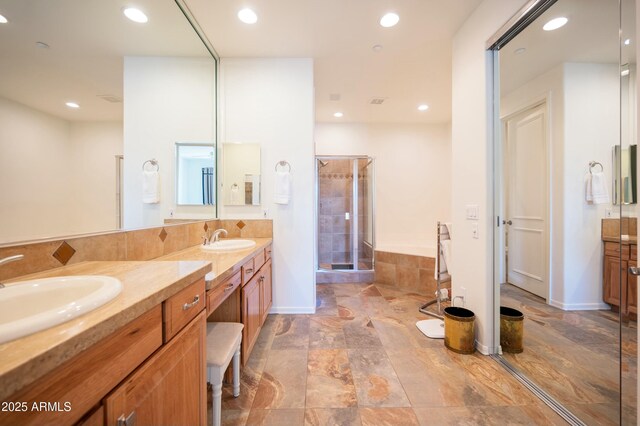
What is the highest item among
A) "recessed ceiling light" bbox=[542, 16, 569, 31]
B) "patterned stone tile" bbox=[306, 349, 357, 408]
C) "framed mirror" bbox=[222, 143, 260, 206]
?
"recessed ceiling light" bbox=[542, 16, 569, 31]

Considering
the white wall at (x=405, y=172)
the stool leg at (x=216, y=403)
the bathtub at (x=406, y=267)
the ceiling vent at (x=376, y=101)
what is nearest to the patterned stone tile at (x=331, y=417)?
the stool leg at (x=216, y=403)

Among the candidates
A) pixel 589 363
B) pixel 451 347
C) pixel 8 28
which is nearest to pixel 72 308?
pixel 8 28

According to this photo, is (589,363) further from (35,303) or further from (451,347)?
(35,303)

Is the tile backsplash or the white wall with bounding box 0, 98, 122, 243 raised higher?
Answer: the white wall with bounding box 0, 98, 122, 243

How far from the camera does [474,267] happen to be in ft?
6.20

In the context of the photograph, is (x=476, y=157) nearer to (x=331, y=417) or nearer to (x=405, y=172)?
(x=331, y=417)

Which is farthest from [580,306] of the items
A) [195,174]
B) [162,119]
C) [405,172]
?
A: [162,119]

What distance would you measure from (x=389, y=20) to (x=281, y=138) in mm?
1391

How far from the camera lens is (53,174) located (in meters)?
0.98

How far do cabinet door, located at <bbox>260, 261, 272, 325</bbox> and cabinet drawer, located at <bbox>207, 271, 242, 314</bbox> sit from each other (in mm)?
587

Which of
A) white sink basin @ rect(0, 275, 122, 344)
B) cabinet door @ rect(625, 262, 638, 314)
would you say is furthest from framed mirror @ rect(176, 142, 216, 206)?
cabinet door @ rect(625, 262, 638, 314)

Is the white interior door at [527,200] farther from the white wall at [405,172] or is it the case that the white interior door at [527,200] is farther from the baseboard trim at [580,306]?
the white wall at [405,172]

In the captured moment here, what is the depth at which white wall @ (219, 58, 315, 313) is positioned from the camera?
248 centimetres

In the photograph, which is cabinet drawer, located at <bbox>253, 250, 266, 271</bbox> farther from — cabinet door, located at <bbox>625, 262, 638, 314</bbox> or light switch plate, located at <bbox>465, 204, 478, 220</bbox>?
cabinet door, located at <bbox>625, 262, 638, 314</bbox>
